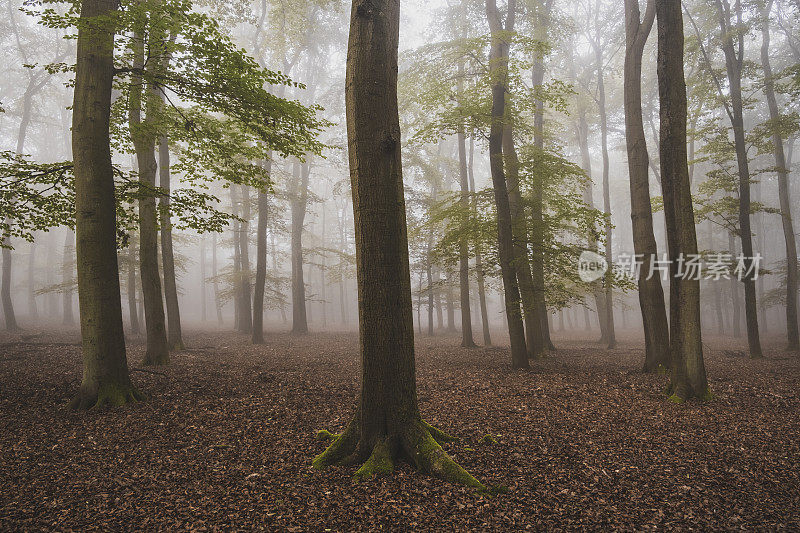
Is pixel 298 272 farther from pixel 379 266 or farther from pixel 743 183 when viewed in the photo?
pixel 743 183

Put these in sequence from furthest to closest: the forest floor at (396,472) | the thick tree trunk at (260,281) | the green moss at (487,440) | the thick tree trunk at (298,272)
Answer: the thick tree trunk at (298,272), the thick tree trunk at (260,281), the green moss at (487,440), the forest floor at (396,472)

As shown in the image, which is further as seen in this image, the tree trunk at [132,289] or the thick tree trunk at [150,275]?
the tree trunk at [132,289]

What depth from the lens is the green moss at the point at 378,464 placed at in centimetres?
377

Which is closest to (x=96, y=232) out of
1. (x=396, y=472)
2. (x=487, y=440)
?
(x=396, y=472)

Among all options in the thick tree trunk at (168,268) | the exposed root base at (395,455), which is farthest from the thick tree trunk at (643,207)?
the thick tree trunk at (168,268)

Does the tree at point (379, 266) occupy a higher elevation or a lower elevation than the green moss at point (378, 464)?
higher

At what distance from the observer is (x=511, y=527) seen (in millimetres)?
3117

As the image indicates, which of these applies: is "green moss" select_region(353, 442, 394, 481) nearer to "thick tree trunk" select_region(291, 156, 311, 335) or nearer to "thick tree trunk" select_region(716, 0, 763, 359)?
"thick tree trunk" select_region(716, 0, 763, 359)

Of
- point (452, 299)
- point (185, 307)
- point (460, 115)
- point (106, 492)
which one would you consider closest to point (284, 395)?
point (106, 492)

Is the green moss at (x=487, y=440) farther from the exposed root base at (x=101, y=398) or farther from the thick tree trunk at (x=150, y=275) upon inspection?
the thick tree trunk at (x=150, y=275)

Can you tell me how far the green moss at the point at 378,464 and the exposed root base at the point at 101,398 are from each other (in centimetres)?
413

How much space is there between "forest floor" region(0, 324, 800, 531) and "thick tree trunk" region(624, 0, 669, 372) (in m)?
2.02

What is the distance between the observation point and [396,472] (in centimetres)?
382

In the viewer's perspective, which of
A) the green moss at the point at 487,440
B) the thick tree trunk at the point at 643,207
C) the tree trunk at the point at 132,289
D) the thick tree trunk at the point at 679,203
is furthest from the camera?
the tree trunk at the point at 132,289
